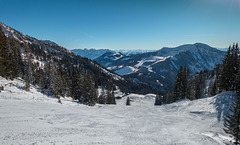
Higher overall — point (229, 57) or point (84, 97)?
point (229, 57)

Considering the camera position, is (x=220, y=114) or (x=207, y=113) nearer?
(x=220, y=114)

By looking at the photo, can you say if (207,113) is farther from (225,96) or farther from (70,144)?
(70,144)

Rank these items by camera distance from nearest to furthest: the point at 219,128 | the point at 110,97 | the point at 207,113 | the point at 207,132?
the point at 207,132, the point at 219,128, the point at 207,113, the point at 110,97

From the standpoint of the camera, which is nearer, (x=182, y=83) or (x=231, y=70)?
(x=231, y=70)

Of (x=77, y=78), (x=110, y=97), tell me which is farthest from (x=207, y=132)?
(x=110, y=97)

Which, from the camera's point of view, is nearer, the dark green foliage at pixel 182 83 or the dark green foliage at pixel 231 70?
the dark green foliage at pixel 231 70

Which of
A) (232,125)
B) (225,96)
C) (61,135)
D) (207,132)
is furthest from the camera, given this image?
(225,96)

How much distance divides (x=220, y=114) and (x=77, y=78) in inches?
1585

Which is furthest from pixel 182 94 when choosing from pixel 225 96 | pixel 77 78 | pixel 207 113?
pixel 77 78

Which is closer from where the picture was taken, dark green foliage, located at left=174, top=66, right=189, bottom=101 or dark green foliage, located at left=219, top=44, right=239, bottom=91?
dark green foliage, located at left=219, top=44, right=239, bottom=91

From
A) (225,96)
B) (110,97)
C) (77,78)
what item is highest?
(77,78)

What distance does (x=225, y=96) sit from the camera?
26.4m

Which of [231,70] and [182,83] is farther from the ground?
[231,70]

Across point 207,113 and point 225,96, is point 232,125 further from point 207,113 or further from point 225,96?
point 225,96
